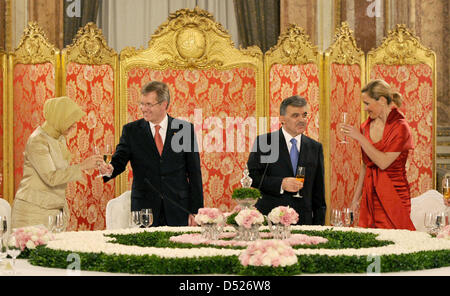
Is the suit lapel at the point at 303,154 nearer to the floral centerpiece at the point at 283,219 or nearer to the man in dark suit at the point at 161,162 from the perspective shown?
the man in dark suit at the point at 161,162

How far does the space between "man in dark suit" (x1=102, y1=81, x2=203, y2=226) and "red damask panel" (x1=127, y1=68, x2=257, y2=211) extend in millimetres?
1508

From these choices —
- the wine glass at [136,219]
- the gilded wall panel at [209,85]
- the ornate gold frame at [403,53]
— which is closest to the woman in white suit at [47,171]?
the wine glass at [136,219]

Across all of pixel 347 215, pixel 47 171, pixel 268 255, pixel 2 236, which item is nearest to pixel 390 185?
pixel 347 215

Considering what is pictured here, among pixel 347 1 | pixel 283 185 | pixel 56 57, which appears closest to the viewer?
pixel 283 185

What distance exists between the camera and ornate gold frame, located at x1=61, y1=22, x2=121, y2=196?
6273 millimetres

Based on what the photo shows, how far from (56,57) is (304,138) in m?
2.53

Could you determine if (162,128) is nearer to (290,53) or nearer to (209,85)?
(209,85)

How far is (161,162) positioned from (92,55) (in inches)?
74.1

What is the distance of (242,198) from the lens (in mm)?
3494

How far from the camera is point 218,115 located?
21.3 feet

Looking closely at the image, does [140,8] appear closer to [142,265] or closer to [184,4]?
[184,4]

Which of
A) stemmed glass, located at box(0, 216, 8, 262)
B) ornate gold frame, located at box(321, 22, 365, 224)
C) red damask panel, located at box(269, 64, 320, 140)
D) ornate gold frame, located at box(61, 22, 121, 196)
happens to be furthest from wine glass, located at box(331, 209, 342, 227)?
ornate gold frame, located at box(61, 22, 121, 196)

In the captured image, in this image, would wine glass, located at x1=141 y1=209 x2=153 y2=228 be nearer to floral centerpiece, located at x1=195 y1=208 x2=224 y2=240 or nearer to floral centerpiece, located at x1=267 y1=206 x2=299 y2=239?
floral centerpiece, located at x1=195 y1=208 x2=224 y2=240
